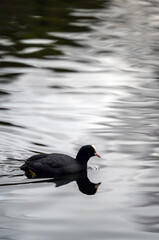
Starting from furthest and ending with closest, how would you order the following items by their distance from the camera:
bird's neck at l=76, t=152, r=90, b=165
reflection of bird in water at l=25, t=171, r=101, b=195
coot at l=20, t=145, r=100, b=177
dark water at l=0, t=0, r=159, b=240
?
1. bird's neck at l=76, t=152, r=90, b=165
2. coot at l=20, t=145, r=100, b=177
3. reflection of bird in water at l=25, t=171, r=101, b=195
4. dark water at l=0, t=0, r=159, b=240

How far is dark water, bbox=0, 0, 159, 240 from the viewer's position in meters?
8.84

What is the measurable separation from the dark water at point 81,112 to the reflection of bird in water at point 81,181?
5 cm

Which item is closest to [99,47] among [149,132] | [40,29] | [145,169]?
[40,29]

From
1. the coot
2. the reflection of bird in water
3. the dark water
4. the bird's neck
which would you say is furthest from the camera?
the bird's neck

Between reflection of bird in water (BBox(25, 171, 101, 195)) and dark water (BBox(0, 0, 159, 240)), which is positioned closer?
dark water (BBox(0, 0, 159, 240))

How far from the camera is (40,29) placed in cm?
1995

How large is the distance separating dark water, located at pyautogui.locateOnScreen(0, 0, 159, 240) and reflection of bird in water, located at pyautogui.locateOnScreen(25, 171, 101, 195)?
5 cm

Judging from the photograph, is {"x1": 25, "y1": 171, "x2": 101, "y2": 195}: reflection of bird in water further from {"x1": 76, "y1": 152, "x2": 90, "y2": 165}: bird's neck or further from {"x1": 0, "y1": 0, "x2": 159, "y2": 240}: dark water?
{"x1": 76, "y1": 152, "x2": 90, "y2": 165}: bird's neck

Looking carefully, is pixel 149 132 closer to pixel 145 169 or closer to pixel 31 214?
pixel 145 169

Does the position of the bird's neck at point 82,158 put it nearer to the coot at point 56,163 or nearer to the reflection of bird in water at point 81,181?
the coot at point 56,163

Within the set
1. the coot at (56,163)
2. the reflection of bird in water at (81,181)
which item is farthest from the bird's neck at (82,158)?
the reflection of bird in water at (81,181)

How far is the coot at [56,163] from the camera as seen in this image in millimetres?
10203

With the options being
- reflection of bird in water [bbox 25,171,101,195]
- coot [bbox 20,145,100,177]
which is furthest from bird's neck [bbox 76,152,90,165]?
reflection of bird in water [bbox 25,171,101,195]

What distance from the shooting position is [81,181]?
10297mm
